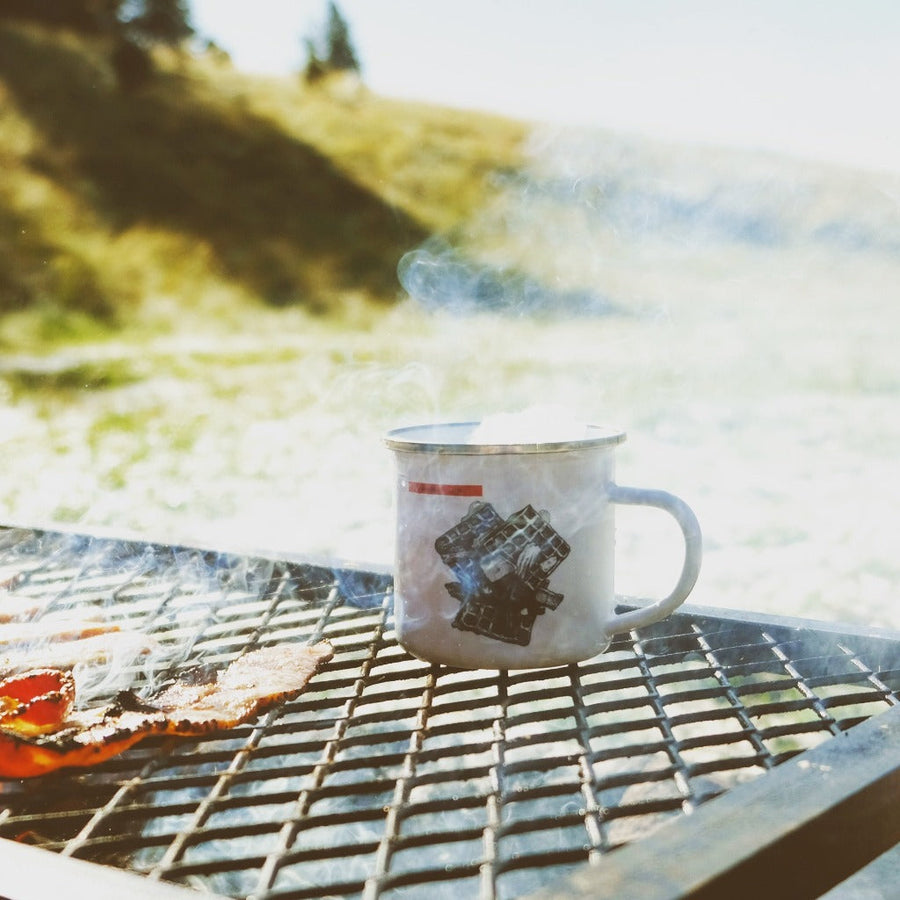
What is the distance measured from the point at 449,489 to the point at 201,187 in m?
10.8

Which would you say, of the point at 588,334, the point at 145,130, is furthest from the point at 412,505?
the point at 145,130

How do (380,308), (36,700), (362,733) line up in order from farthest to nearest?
(380,308), (362,733), (36,700)

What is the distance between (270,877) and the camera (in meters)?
0.65

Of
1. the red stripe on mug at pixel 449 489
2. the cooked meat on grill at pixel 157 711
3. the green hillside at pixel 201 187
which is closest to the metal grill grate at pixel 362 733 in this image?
the cooked meat on grill at pixel 157 711

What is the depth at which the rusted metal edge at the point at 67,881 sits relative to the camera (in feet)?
1.90

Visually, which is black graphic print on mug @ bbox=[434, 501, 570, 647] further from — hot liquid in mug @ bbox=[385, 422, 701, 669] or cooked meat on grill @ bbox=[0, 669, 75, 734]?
cooked meat on grill @ bbox=[0, 669, 75, 734]

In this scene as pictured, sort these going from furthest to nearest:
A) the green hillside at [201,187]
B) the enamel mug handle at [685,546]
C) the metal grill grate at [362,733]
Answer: the green hillside at [201,187] → the enamel mug handle at [685,546] → the metal grill grate at [362,733]

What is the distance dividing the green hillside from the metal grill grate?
739 cm

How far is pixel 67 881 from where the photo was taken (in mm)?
599

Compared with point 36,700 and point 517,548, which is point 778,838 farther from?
point 36,700

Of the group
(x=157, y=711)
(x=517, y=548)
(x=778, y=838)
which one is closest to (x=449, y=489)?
(x=517, y=548)

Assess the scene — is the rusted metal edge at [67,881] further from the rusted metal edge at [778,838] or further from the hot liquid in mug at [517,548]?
the hot liquid in mug at [517,548]

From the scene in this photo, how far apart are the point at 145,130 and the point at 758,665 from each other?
1215 centimetres

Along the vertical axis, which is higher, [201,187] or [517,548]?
[201,187]
